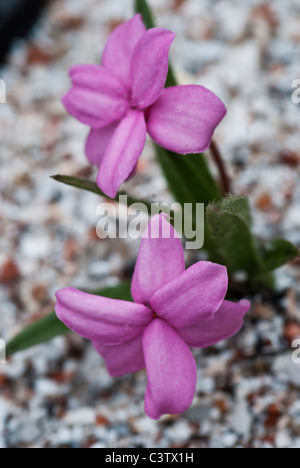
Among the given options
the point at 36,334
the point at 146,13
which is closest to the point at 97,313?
the point at 36,334

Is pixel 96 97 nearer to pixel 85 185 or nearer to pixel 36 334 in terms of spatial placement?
pixel 85 185

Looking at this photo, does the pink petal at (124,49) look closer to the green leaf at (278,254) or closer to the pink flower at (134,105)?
the pink flower at (134,105)

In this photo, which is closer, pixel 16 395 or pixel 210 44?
pixel 16 395

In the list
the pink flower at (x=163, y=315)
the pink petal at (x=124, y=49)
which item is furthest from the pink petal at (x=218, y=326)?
the pink petal at (x=124, y=49)

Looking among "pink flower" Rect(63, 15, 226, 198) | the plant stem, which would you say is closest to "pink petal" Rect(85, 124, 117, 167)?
"pink flower" Rect(63, 15, 226, 198)
